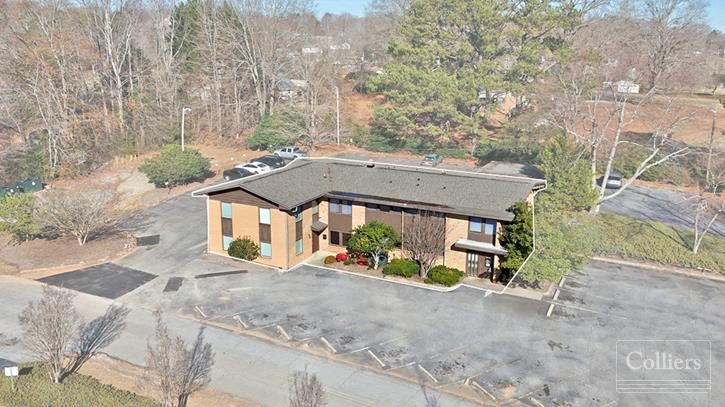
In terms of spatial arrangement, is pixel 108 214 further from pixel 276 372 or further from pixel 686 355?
pixel 686 355

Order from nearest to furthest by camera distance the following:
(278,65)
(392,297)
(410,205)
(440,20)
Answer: (392,297) → (410,205) → (440,20) → (278,65)

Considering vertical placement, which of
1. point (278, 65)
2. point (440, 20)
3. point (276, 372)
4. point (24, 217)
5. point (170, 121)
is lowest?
point (276, 372)

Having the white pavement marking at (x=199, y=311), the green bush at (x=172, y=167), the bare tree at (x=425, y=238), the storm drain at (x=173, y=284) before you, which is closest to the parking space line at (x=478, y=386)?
the bare tree at (x=425, y=238)

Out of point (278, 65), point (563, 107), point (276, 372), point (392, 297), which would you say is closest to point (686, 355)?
point (392, 297)

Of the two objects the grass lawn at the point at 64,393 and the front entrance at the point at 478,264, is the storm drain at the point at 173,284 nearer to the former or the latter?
the grass lawn at the point at 64,393

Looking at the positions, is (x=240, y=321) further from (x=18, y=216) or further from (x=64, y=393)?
(x=18, y=216)

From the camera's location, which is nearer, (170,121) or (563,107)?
(563,107)

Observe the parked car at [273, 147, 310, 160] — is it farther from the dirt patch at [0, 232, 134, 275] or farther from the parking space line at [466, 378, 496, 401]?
the parking space line at [466, 378, 496, 401]
